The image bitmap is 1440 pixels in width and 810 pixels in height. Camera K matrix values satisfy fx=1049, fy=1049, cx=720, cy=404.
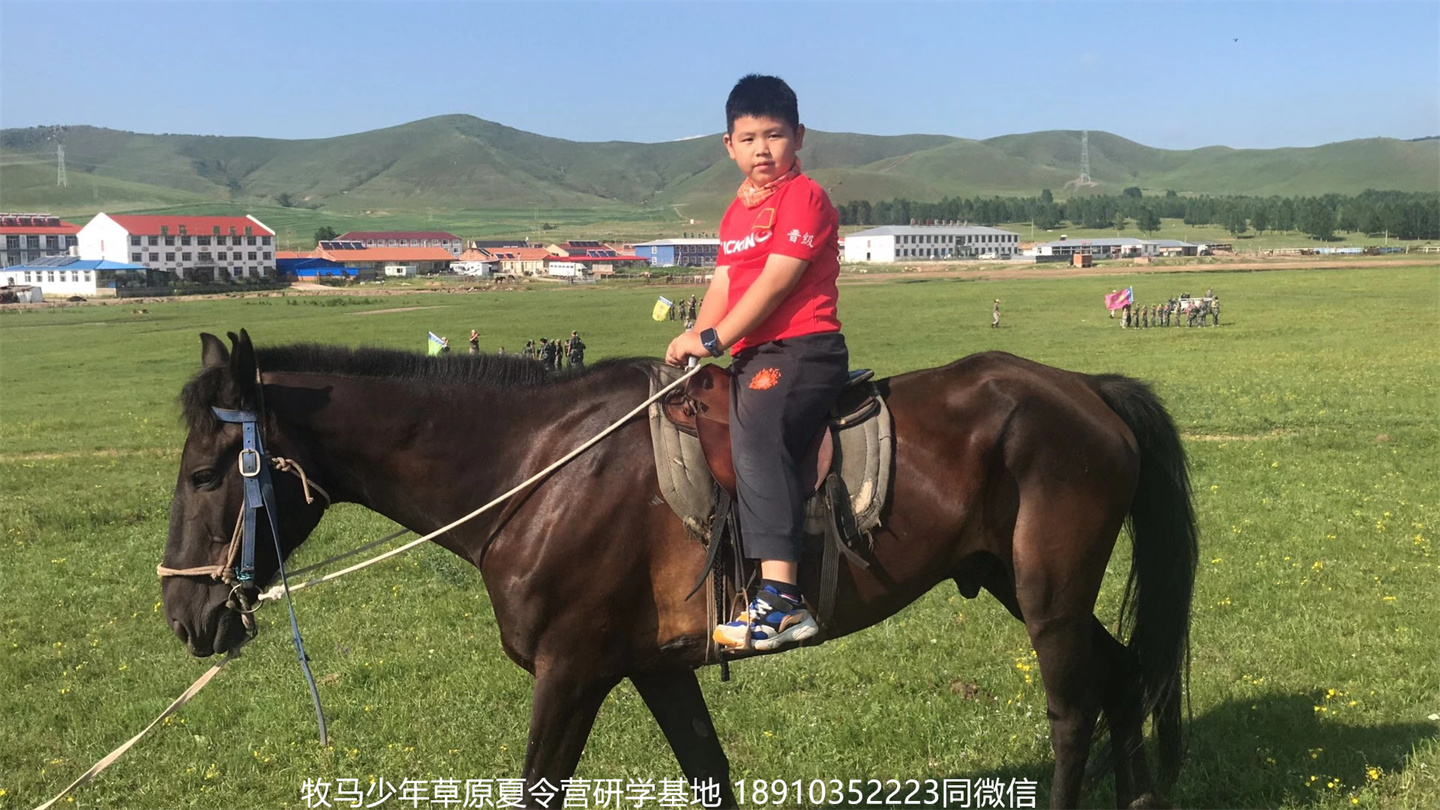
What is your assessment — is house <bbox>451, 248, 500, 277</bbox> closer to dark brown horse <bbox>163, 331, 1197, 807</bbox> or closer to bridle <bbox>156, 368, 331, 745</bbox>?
dark brown horse <bbox>163, 331, 1197, 807</bbox>

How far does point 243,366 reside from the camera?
14.5 ft

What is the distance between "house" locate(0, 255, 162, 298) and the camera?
342 feet

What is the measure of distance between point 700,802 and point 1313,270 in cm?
9159

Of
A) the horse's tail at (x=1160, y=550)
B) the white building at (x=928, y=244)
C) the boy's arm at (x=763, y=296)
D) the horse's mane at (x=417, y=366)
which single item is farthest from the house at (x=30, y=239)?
the horse's tail at (x=1160, y=550)

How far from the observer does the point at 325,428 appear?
475 centimetres

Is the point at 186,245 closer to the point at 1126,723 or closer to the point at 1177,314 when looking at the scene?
the point at 1177,314

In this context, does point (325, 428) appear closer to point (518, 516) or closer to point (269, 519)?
point (269, 519)

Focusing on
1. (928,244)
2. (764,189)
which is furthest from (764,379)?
(928,244)

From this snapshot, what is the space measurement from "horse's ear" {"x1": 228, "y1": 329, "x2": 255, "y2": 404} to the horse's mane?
266 millimetres

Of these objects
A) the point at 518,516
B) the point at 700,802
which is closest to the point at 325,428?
the point at 518,516

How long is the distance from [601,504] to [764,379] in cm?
91

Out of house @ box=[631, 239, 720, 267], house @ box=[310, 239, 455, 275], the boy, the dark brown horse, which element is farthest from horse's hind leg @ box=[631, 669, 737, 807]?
house @ box=[631, 239, 720, 267]

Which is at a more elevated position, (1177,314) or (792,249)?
(792,249)

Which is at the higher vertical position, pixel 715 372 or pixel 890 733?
pixel 715 372
